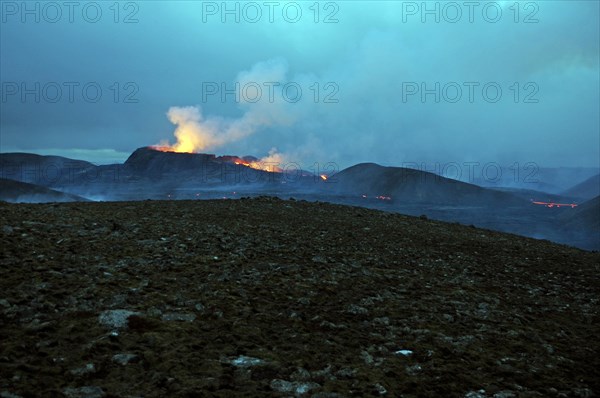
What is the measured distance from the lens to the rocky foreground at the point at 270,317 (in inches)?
196

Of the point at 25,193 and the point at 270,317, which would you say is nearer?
the point at 270,317

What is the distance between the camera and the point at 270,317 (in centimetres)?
721

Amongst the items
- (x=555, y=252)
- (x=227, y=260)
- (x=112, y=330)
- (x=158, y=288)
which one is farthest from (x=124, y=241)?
(x=555, y=252)

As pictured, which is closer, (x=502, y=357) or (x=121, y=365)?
(x=121, y=365)

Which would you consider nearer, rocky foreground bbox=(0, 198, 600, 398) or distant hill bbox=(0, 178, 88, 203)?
rocky foreground bbox=(0, 198, 600, 398)

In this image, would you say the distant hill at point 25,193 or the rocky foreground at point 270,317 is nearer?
the rocky foreground at point 270,317

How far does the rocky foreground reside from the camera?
4.98m

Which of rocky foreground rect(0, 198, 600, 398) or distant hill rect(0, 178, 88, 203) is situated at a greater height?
distant hill rect(0, 178, 88, 203)

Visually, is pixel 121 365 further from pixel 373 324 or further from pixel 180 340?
pixel 373 324

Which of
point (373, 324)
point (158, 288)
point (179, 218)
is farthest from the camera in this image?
point (179, 218)

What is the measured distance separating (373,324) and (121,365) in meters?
4.22

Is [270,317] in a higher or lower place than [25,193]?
lower

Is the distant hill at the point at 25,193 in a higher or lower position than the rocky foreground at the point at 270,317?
higher

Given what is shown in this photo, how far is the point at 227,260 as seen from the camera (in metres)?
10.8
